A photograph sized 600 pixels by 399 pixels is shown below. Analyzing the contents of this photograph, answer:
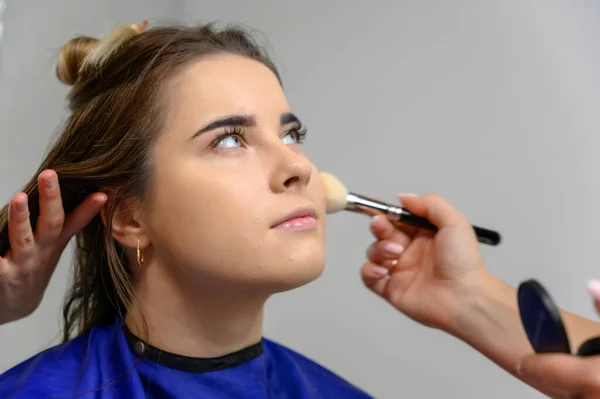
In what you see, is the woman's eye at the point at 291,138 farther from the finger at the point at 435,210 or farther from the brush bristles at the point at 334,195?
the finger at the point at 435,210

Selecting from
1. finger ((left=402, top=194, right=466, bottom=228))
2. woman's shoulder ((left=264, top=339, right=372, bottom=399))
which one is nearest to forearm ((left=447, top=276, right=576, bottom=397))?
finger ((left=402, top=194, right=466, bottom=228))

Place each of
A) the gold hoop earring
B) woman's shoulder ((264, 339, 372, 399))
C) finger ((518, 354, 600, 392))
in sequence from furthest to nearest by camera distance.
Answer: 1. woman's shoulder ((264, 339, 372, 399))
2. the gold hoop earring
3. finger ((518, 354, 600, 392))

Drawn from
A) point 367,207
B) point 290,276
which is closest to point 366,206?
point 367,207

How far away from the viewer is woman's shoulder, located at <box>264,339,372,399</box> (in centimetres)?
90

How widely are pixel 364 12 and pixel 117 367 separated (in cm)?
88

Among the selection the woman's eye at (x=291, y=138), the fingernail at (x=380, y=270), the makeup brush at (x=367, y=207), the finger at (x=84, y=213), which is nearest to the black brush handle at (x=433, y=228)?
the makeup brush at (x=367, y=207)

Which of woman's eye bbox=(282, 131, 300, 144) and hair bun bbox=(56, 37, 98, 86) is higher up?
hair bun bbox=(56, 37, 98, 86)

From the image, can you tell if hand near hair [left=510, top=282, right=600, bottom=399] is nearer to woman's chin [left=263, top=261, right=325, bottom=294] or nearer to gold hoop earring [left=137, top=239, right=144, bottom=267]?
woman's chin [left=263, top=261, right=325, bottom=294]

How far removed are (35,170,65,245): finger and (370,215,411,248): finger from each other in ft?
A: 1.60

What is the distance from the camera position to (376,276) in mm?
935

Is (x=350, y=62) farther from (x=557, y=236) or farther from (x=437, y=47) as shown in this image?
(x=557, y=236)

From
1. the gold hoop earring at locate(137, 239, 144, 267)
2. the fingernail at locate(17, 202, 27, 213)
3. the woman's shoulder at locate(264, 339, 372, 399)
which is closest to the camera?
the fingernail at locate(17, 202, 27, 213)

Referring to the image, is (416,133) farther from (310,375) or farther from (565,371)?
(565,371)

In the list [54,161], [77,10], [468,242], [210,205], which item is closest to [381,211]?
[468,242]
